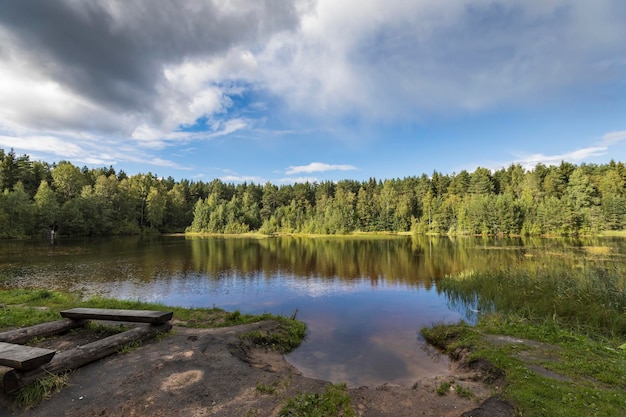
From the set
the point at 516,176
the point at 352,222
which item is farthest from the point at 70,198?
the point at 516,176

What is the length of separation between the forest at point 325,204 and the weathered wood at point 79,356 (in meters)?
62.4

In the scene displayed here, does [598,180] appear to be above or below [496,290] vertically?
above

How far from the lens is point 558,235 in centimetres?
6134

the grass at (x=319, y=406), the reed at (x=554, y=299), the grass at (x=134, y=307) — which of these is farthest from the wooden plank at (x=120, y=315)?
the reed at (x=554, y=299)

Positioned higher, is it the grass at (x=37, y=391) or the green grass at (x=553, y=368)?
the grass at (x=37, y=391)

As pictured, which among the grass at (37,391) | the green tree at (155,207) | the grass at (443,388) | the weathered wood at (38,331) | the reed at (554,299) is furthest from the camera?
the green tree at (155,207)

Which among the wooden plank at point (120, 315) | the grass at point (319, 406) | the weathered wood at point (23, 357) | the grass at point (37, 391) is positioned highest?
the weathered wood at point (23, 357)

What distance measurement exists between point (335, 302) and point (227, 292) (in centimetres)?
638

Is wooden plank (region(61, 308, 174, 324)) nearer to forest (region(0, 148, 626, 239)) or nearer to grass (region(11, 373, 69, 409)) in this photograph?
grass (region(11, 373, 69, 409))

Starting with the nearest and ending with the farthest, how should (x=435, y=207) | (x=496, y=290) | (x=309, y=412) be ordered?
(x=309, y=412), (x=496, y=290), (x=435, y=207)

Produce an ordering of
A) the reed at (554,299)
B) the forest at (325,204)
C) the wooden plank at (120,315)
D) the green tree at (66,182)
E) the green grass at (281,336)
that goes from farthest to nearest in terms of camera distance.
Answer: the green tree at (66,182)
the forest at (325,204)
the reed at (554,299)
the green grass at (281,336)
the wooden plank at (120,315)

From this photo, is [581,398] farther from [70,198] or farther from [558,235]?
[70,198]

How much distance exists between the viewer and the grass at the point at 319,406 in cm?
535

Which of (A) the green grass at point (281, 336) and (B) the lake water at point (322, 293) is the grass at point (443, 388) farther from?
(A) the green grass at point (281, 336)
